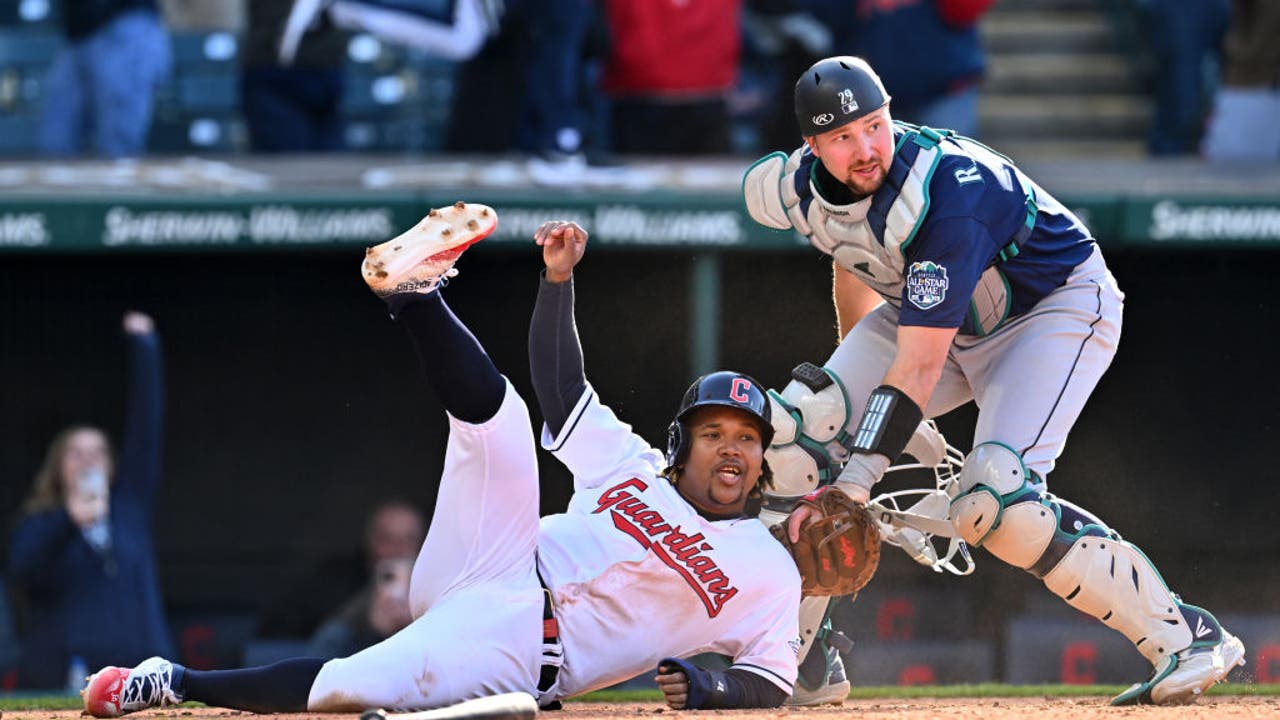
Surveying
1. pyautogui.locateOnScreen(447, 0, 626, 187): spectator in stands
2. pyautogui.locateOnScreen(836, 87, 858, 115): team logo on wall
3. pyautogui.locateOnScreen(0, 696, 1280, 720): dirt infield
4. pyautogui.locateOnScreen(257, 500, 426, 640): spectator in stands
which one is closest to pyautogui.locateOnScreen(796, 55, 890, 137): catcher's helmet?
pyautogui.locateOnScreen(836, 87, 858, 115): team logo on wall

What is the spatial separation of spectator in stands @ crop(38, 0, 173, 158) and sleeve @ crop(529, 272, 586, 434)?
435 centimetres

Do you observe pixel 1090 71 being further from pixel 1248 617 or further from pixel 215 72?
pixel 215 72

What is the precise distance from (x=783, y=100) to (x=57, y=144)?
310cm

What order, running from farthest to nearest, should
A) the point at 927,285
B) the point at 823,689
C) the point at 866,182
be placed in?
1. the point at 823,689
2. the point at 866,182
3. the point at 927,285

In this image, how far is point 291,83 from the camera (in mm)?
8703

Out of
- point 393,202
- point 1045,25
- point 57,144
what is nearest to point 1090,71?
point 1045,25

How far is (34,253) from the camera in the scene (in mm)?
8641

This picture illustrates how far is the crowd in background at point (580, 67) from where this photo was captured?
8414 millimetres

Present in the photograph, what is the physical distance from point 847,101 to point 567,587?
1295 millimetres

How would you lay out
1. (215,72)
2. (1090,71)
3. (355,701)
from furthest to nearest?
(1090,71) → (215,72) → (355,701)

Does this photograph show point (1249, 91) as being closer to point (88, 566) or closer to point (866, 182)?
point (866, 182)

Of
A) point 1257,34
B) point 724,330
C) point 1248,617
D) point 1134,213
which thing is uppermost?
point 1257,34

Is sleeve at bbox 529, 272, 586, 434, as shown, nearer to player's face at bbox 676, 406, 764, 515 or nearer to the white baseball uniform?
the white baseball uniform

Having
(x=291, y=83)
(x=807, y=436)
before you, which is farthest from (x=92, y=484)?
(x=807, y=436)
